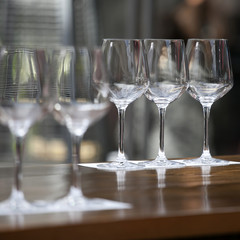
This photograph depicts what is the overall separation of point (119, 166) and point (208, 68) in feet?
0.86

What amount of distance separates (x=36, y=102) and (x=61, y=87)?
0.04 meters

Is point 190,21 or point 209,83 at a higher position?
point 190,21

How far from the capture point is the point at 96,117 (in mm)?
932

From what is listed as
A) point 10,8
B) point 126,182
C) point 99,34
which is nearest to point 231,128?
point 99,34

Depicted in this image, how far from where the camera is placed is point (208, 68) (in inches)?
53.3

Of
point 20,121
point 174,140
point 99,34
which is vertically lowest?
point 174,140

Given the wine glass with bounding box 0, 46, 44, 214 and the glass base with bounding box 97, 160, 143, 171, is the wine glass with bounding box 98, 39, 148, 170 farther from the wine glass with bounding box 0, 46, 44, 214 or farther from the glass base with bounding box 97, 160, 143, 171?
the wine glass with bounding box 0, 46, 44, 214

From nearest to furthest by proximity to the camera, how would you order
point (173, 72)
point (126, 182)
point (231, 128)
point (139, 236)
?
point (139, 236)
point (126, 182)
point (173, 72)
point (231, 128)

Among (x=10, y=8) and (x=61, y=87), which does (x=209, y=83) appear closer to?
(x=61, y=87)

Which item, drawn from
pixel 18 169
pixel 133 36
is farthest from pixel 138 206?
pixel 133 36

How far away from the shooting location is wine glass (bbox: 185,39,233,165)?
135 cm

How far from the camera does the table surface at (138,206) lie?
811mm

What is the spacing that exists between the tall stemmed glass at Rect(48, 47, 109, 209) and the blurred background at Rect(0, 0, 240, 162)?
2.54m

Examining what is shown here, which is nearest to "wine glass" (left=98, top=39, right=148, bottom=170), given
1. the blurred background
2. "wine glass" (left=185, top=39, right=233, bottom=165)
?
"wine glass" (left=185, top=39, right=233, bottom=165)
